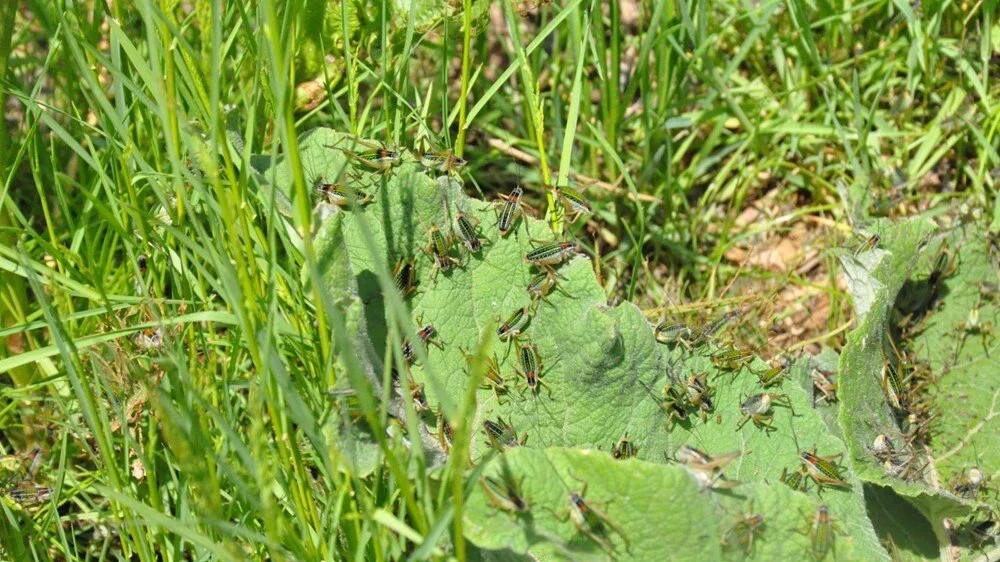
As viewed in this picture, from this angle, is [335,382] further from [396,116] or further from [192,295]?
[396,116]

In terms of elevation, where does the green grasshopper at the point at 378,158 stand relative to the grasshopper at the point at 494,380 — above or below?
above

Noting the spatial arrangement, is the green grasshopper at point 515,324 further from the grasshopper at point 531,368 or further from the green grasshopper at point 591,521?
the green grasshopper at point 591,521

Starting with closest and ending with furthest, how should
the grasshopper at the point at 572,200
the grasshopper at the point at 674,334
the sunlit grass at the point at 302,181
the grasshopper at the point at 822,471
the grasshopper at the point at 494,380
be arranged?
the sunlit grass at the point at 302,181 → the grasshopper at the point at 822,471 → the grasshopper at the point at 494,380 → the grasshopper at the point at 674,334 → the grasshopper at the point at 572,200

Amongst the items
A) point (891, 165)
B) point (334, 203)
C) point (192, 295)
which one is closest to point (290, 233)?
point (334, 203)

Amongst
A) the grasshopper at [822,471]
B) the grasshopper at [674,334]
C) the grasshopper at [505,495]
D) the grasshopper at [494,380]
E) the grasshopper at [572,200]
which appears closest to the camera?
the grasshopper at [505,495]

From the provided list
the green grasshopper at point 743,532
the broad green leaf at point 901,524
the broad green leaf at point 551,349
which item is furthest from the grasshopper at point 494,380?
the broad green leaf at point 901,524

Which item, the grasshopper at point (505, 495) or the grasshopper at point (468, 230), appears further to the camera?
the grasshopper at point (468, 230)

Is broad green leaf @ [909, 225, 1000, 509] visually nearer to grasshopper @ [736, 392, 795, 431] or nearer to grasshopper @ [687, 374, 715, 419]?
grasshopper @ [736, 392, 795, 431]
